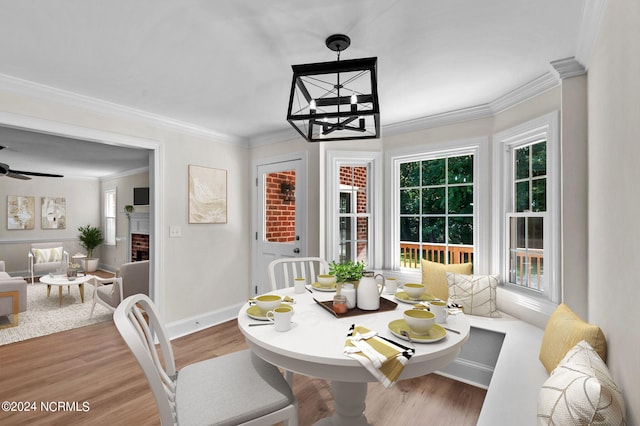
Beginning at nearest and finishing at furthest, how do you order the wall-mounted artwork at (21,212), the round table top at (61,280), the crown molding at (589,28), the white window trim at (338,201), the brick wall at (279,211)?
1. the crown molding at (589,28)
2. the white window trim at (338,201)
3. the brick wall at (279,211)
4. the round table top at (61,280)
5. the wall-mounted artwork at (21,212)

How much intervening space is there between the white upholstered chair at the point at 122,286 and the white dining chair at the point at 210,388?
3032 millimetres

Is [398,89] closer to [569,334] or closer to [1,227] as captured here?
[569,334]

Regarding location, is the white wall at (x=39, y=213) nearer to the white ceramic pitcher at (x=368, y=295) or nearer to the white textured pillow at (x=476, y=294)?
the white ceramic pitcher at (x=368, y=295)

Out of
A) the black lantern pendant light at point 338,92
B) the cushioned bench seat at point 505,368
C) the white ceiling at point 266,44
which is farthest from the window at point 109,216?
the cushioned bench seat at point 505,368

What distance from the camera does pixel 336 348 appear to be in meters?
1.27

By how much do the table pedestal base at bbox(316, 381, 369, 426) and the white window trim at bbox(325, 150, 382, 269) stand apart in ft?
6.34

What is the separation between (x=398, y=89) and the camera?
265cm

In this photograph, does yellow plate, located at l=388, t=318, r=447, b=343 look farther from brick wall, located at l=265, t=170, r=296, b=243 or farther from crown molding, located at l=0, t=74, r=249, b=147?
crown molding, located at l=0, t=74, r=249, b=147

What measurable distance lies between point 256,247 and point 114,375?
2.04m

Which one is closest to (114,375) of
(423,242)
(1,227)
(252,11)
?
(252,11)

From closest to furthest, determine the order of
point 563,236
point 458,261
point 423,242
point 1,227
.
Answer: point 563,236, point 458,261, point 423,242, point 1,227

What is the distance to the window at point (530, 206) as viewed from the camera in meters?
2.41

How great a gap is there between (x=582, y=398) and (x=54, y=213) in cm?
967

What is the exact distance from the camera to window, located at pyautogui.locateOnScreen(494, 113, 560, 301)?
7.89 feet
